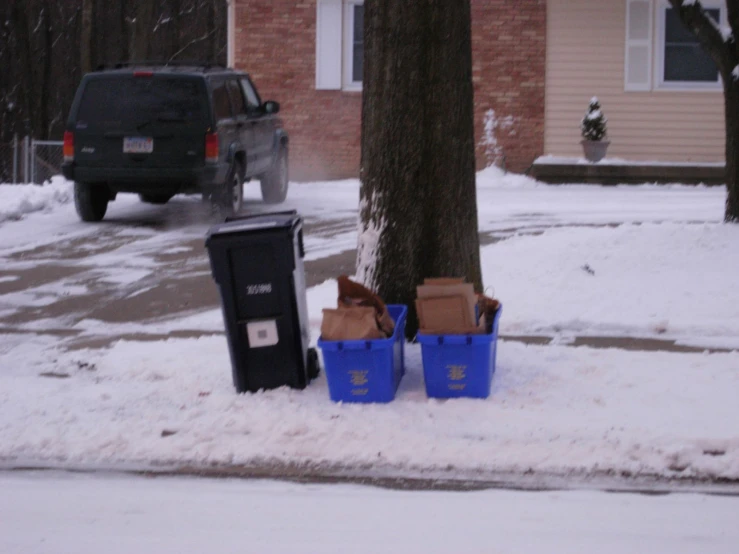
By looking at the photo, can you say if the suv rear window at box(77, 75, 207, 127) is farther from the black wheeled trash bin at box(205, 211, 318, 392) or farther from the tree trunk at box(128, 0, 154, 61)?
the tree trunk at box(128, 0, 154, 61)

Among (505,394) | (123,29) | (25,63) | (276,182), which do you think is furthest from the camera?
(123,29)

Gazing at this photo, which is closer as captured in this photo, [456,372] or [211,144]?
[456,372]

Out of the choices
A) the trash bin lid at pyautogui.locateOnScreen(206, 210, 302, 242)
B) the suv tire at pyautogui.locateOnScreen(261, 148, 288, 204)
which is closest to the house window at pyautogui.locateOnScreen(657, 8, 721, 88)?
the suv tire at pyautogui.locateOnScreen(261, 148, 288, 204)

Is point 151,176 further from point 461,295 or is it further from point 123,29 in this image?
point 123,29

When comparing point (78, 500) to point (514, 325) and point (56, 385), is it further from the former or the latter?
point (514, 325)

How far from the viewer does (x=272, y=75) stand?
2412cm

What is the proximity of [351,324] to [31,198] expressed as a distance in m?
12.5

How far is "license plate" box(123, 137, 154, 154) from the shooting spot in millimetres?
15727

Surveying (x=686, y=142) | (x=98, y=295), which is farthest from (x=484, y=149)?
(x=98, y=295)

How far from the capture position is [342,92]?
2403cm

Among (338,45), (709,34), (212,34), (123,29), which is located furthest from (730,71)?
(123,29)

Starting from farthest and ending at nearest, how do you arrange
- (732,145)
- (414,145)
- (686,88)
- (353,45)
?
(353,45)
(686,88)
(732,145)
(414,145)

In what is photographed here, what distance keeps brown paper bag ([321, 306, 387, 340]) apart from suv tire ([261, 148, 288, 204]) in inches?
470

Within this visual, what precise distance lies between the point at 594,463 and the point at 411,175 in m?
2.70
